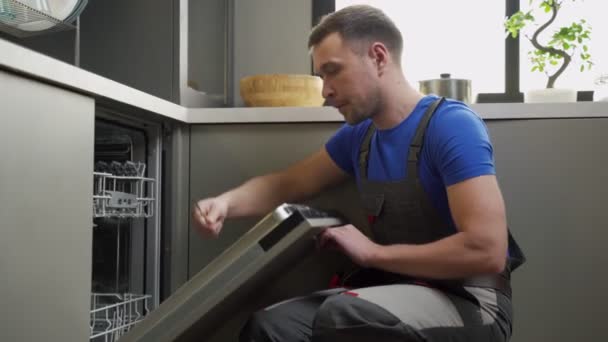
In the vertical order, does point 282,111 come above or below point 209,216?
above

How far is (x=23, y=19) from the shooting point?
4.69 ft

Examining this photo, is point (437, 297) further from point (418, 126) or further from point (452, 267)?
point (418, 126)

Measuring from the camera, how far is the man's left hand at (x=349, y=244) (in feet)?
4.37

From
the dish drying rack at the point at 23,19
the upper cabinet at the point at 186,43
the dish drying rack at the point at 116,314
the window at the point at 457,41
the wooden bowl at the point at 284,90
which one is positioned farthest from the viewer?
the window at the point at 457,41

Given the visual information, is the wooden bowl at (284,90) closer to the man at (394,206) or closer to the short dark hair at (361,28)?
the man at (394,206)

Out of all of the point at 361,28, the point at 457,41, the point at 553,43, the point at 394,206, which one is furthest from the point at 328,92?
the point at 457,41

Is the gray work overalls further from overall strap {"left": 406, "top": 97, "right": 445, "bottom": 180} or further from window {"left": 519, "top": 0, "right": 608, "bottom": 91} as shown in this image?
window {"left": 519, "top": 0, "right": 608, "bottom": 91}

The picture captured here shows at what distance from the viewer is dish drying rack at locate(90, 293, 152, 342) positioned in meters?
1.67

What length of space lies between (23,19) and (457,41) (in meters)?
1.61

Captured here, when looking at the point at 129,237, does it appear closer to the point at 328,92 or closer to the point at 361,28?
the point at 328,92

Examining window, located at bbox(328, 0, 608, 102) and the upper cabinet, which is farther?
window, located at bbox(328, 0, 608, 102)

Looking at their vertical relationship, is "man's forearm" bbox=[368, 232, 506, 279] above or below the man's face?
below

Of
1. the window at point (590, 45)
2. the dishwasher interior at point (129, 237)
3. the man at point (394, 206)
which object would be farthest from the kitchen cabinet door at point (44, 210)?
the window at point (590, 45)

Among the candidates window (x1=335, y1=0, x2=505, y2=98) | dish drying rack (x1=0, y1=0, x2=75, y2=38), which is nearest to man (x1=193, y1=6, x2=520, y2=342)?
dish drying rack (x1=0, y1=0, x2=75, y2=38)
